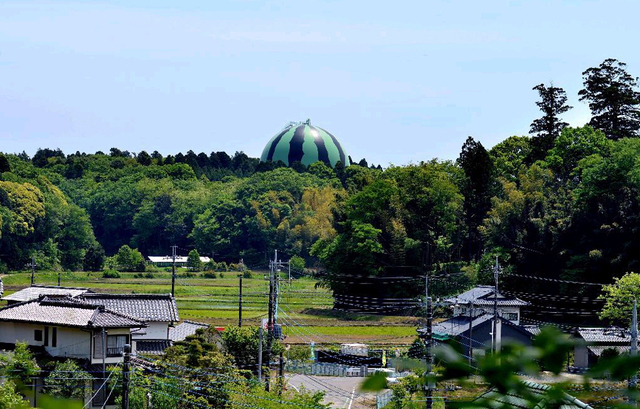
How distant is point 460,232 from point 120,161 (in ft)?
169

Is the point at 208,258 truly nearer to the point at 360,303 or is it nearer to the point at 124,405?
the point at 360,303

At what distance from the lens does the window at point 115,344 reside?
20797 mm

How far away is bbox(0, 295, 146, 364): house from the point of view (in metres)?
20.5

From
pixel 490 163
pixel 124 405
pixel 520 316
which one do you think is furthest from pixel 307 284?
pixel 124 405

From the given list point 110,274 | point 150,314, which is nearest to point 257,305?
point 110,274

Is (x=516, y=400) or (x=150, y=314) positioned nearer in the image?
(x=516, y=400)

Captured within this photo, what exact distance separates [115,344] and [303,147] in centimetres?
6988

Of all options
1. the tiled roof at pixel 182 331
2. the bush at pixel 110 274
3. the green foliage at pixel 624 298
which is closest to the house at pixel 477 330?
the green foliage at pixel 624 298

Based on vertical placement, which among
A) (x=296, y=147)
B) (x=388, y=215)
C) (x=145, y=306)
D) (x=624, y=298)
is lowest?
(x=145, y=306)

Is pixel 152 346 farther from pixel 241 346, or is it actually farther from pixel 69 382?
pixel 69 382

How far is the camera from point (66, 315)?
69.7 ft

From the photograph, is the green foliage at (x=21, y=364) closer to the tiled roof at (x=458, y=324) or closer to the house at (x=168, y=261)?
the tiled roof at (x=458, y=324)

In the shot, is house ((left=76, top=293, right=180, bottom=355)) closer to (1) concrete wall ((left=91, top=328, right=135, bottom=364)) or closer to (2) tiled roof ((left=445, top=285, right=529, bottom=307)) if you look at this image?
(1) concrete wall ((left=91, top=328, right=135, bottom=364))

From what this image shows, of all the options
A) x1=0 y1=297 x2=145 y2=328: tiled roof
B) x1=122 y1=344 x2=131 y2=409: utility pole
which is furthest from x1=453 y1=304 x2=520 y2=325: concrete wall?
x1=122 y1=344 x2=131 y2=409: utility pole
